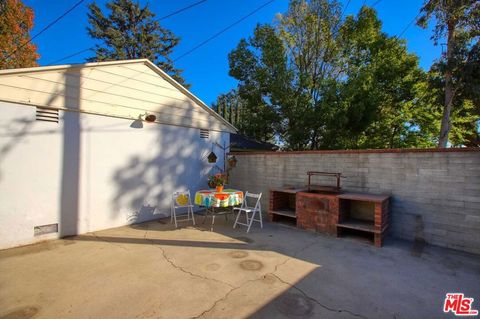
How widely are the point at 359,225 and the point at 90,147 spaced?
5649 mm

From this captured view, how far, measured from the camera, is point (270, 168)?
6855mm

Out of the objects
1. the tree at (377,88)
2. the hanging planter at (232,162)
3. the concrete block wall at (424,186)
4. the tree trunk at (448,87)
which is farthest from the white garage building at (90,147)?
the tree trunk at (448,87)

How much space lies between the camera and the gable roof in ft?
13.8

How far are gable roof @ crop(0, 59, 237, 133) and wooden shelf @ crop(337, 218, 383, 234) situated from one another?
180 inches

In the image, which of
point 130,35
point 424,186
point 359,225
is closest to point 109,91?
point 359,225

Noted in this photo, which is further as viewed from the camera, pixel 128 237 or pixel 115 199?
pixel 115 199

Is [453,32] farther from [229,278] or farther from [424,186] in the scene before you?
[229,278]

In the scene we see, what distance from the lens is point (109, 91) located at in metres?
5.26

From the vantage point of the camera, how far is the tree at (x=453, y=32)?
6.98 m

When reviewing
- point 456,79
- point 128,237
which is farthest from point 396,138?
point 128,237

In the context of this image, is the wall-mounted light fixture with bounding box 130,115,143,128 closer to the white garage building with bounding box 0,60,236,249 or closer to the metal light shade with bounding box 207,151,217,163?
the white garage building with bounding box 0,60,236,249

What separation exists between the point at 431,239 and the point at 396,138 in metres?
8.56

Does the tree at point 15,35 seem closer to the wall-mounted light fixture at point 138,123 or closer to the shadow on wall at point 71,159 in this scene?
the shadow on wall at point 71,159

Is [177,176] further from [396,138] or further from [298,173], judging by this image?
[396,138]
